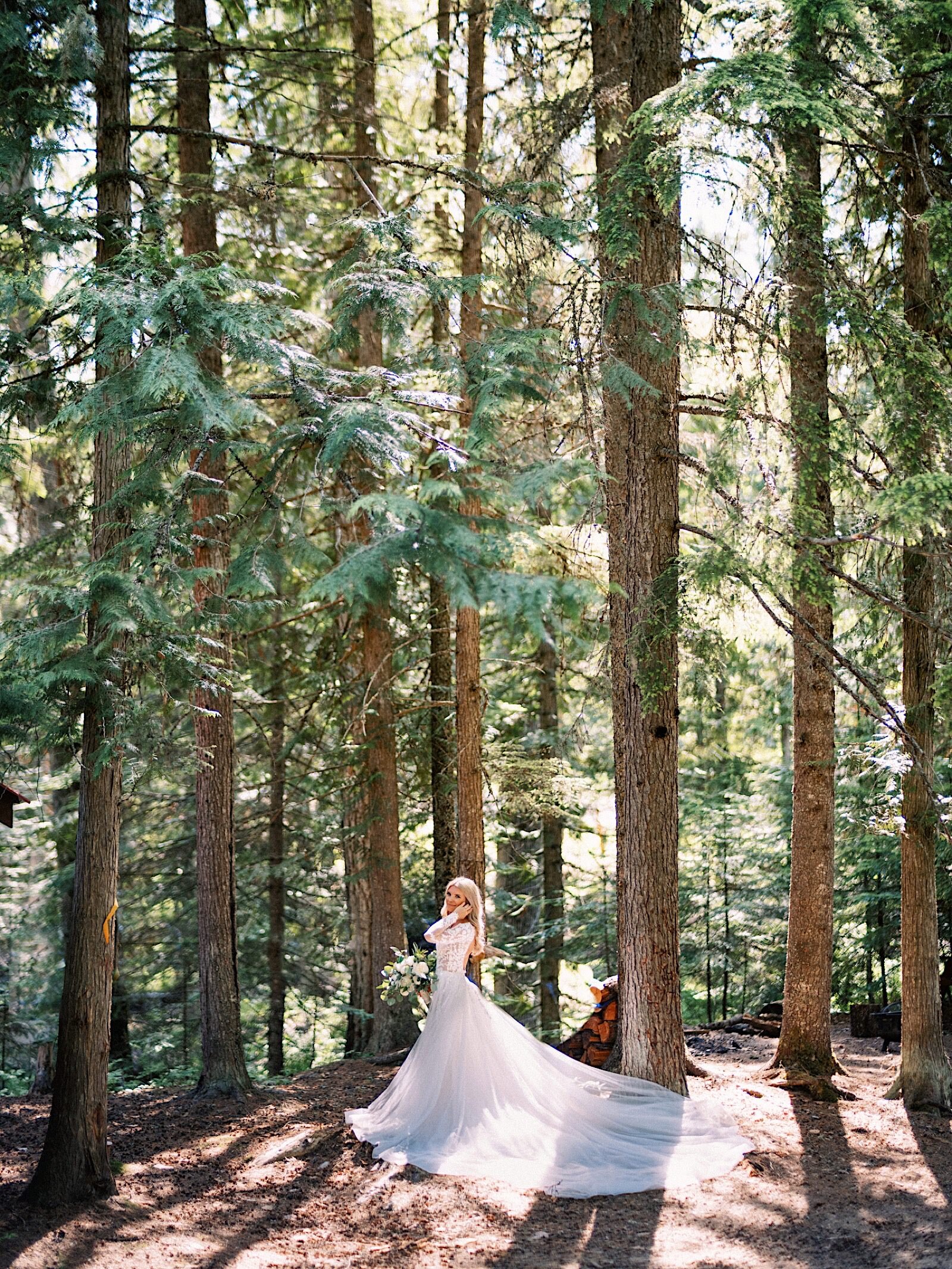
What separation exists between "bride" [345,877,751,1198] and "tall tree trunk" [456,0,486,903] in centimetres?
206

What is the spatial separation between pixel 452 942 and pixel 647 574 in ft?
10.6

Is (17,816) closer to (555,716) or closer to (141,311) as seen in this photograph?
(555,716)

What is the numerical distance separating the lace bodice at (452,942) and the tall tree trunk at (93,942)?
2.56m

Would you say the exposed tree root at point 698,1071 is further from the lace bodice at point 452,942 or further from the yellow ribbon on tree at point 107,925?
the yellow ribbon on tree at point 107,925

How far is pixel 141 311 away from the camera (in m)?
5.66

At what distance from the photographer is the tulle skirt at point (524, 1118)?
6848mm

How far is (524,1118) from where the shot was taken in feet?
24.1

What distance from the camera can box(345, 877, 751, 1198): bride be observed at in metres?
6.87

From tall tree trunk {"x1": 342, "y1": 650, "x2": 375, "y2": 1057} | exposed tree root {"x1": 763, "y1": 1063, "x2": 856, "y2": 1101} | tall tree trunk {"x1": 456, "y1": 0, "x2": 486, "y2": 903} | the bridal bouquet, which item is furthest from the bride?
tall tree trunk {"x1": 342, "y1": 650, "x2": 375, "y2": 1057}

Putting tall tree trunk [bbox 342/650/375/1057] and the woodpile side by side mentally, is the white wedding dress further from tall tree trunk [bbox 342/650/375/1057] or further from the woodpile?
tall tree trunk [bbox 342/650/375/1057]

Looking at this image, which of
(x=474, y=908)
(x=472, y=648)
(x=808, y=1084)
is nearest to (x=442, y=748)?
(x=472, y=648)

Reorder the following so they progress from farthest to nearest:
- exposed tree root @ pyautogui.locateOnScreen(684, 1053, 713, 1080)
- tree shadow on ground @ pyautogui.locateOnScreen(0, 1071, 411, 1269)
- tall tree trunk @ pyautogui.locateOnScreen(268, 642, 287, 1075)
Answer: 1. tall tree trunk @ pyautogui.locateOnScreen(268, 642, 287, 1075)
2. exposed tree root @ pyautogui.locateOnScreen(684, 1053, 713, 1080)
3. tree shadow on ground @ pyautogui.locateOnScreen(0, 1071, 411, 1269)

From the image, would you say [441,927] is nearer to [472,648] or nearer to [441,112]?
[472,648]

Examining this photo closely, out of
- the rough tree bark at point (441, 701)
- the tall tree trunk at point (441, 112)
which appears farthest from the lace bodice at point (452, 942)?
the tall tree trunk at point (441, 112)
